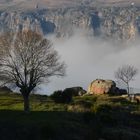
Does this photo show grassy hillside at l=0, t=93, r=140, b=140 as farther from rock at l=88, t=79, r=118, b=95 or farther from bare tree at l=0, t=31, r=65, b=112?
rock at l=88, t=79, r=118, b=95

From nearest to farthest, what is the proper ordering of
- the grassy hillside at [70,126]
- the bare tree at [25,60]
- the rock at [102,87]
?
the grassy hillside at [70,126]
the bare tree at [25,60]
the rock at [102,87]

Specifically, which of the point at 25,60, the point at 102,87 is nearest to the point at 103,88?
the point at 102,87

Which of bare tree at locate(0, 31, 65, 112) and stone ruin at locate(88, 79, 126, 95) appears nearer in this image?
bare tree at locate(0, 31, 65, 112)

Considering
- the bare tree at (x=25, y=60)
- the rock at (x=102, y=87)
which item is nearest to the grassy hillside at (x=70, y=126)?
the bare tree at (x=25, y=60)

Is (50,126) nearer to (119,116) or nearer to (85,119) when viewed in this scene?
(85,119)

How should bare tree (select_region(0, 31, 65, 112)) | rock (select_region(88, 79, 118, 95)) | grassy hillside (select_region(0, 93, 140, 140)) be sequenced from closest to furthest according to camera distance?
grassy hillside (select_region(0, 93, 140, 140)), bare tree (select_region(0, 31, 65, 112)), rock (select_region(88, 79, 118, 95))

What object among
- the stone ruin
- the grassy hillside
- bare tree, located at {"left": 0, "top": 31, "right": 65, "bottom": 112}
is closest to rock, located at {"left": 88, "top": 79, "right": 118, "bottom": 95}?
the stone ruin

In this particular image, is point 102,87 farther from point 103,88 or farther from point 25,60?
point 25,60

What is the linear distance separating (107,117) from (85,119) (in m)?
4.95

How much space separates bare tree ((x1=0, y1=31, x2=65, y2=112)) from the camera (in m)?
88.2

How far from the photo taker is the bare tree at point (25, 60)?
88.2 metres

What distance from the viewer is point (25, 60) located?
8894cm

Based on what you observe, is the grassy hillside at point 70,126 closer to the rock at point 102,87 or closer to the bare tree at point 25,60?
the bare tree at point 25,60

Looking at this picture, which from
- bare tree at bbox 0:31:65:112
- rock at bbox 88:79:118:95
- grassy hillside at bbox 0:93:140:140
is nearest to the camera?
grassy hillside at bbox 0:93:140:140
